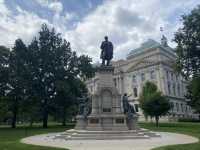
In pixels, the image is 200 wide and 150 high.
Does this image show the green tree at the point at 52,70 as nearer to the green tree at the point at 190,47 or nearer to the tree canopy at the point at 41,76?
the tree canopy at the point at 41,76

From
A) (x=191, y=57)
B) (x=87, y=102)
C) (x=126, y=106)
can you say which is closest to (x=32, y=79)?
(x=87, y=102)

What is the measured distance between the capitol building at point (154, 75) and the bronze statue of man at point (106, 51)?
140 feet

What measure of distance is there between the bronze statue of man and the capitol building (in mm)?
42562

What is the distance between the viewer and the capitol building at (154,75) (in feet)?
222

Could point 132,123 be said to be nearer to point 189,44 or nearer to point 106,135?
point 106,135

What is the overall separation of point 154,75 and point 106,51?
159 ft

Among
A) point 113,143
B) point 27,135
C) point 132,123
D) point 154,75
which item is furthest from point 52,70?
point 154,75

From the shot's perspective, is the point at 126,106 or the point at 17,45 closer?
the point at 126,106

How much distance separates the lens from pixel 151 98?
40.2 metres

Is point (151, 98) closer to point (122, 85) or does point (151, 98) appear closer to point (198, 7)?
point (198, 7)

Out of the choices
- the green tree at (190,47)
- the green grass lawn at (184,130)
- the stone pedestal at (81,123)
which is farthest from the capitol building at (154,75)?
the stone pedestal at (81,123)

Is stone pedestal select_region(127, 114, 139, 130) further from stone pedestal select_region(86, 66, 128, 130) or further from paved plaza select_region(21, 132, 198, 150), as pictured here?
paved plaza select_region(21, 132, 198, 150)

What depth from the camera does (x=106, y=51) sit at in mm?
23766

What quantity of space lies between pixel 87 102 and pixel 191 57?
50.8 ft
